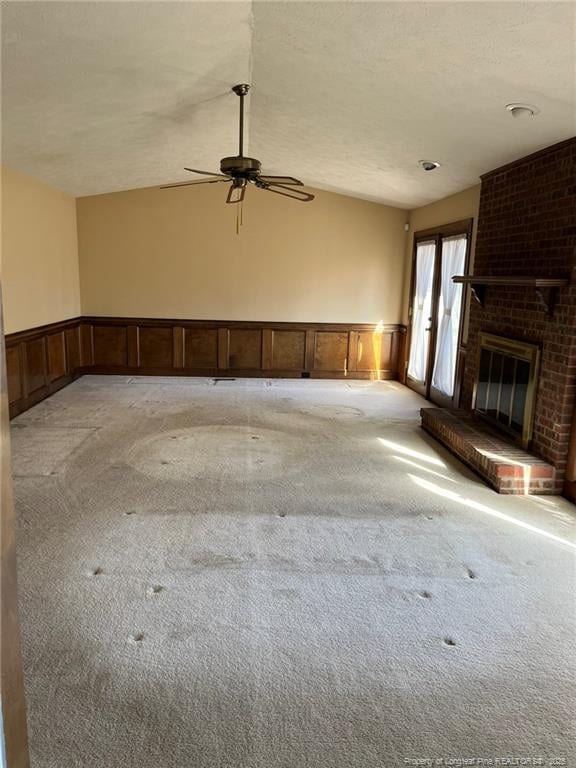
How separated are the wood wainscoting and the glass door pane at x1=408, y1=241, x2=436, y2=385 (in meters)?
0.48

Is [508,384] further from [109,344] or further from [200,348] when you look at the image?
[109,344]

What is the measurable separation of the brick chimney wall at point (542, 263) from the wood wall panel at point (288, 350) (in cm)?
347

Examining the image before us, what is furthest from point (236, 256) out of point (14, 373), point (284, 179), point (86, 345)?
point (284, 179)

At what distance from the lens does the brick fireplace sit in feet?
12.8

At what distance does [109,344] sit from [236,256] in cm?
225

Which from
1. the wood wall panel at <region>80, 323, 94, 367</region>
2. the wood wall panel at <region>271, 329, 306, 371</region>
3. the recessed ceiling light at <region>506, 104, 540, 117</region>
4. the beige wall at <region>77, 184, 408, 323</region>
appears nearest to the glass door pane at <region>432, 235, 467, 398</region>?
the beige wall at <region>77, 184, 408, 323</region>

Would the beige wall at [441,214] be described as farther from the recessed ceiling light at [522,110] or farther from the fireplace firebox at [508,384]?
the recessed ceiling light at [522,110]

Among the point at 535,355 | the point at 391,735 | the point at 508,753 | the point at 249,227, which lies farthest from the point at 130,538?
the point at 249,227

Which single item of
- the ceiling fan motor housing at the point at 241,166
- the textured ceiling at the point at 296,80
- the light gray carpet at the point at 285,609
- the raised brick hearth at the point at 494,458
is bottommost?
the light gray carpet at the point at 285,609

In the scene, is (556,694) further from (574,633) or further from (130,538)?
(130,538)

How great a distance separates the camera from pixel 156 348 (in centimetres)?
820

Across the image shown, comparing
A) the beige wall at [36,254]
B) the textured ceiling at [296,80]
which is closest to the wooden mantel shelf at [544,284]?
the textured ceiling at [296,80]

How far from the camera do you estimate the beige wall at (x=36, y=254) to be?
221 inches

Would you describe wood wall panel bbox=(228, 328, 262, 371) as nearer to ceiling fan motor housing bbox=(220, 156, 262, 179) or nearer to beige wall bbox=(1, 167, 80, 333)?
beige wall bbox=(1, 167, 80, 333)
